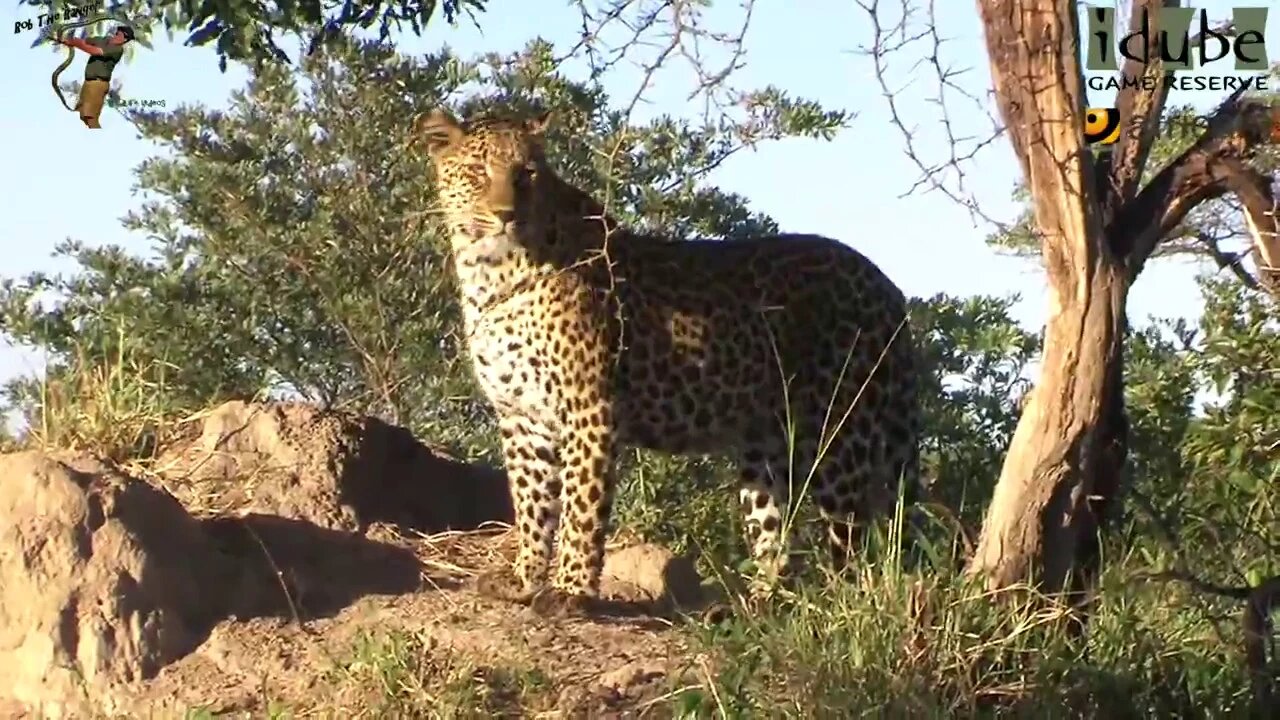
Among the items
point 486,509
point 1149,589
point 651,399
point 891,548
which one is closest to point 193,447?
point 486,509

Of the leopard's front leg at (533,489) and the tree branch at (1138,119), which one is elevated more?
the tree branch at (1138,119)

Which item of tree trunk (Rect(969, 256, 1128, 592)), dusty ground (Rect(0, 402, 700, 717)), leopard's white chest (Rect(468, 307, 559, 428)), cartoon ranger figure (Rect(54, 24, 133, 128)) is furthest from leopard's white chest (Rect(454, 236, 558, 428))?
tree trunk (Rect(969, 256, 1128, 592))

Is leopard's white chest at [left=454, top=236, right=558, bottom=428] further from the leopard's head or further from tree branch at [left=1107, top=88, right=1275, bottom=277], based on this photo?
tree branch at [left=1107, top=88, right=1275, bottom=277]

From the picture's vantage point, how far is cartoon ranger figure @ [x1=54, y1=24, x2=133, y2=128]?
7128 millimetres

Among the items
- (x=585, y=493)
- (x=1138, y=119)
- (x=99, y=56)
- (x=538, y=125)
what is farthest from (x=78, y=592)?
(x=1138, y=119)

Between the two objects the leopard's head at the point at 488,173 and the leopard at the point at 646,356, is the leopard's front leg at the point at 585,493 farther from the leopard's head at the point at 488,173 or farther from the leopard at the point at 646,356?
the leopard's head at the point at 488,173

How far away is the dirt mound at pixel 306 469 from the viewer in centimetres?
764

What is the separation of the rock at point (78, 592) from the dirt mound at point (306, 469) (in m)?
0.99

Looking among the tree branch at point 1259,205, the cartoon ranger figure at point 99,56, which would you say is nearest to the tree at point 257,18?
the cartoon ranger figure at point 99,56

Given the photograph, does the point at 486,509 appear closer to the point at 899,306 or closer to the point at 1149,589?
the point at 899,306

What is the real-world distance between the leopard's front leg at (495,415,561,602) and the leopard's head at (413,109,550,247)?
2.48 ft

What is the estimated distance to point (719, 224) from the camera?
37.4ft

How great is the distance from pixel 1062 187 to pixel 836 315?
8.44 ft

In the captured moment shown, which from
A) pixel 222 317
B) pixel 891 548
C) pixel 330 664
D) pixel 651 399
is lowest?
pixel 330 664
